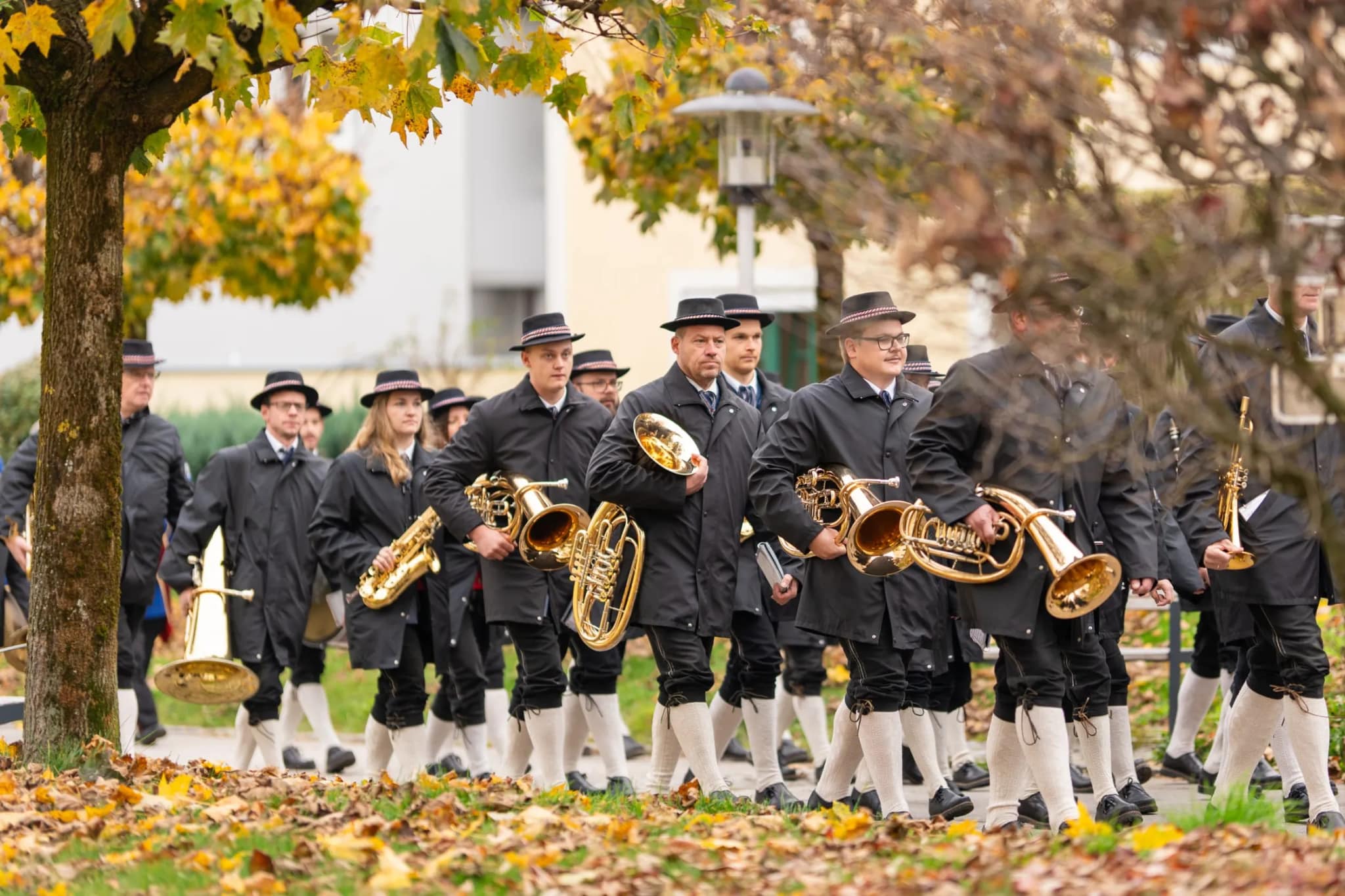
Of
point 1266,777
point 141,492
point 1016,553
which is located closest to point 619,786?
point 1016,553

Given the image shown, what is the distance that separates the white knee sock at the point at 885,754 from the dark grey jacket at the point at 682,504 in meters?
0.79

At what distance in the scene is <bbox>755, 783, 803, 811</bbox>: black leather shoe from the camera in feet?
28.0

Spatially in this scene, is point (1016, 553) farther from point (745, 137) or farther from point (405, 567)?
point (745, 137)

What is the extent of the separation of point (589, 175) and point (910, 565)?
310 inches

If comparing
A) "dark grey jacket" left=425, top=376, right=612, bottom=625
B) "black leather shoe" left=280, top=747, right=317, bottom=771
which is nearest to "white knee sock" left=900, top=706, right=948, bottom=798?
"dark grey jacket" left=425, top=376, right=612, bottom=625

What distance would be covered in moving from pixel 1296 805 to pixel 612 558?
117 inches

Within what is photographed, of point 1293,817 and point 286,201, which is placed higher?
point 286,201

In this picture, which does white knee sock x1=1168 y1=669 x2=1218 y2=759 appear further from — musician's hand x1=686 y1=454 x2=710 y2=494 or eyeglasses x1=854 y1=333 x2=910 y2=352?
musician's hand x1=686 y1=454 x2=710 y2=494

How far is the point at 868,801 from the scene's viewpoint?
28.5 feet

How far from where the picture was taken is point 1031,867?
17.7ft

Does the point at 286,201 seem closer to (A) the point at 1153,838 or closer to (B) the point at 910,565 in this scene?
(B) the point at 910,565

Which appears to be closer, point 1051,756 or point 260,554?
point 1051,756

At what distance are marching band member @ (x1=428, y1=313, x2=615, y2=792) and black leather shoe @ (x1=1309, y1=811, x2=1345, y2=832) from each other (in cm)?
308

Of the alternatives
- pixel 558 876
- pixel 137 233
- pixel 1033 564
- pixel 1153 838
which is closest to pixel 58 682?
pixel 558 876
